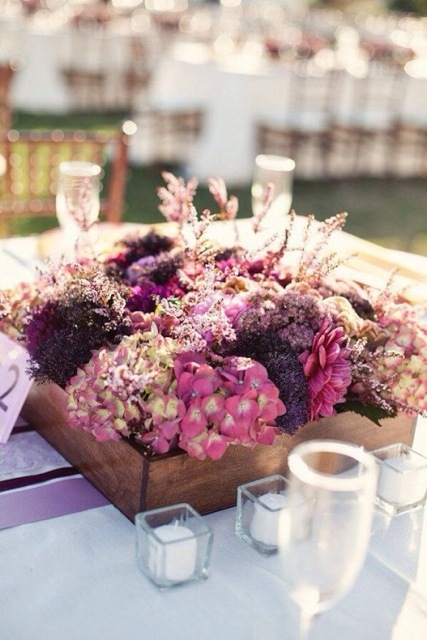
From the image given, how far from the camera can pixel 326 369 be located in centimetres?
122

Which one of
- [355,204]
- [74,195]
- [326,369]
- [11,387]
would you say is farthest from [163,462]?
[355,204]

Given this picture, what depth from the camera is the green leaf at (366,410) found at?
131 cm

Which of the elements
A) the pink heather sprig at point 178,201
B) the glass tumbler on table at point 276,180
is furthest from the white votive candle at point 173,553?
the glass tumbler on table at point 276,180

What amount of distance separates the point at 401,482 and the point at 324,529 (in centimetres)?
49

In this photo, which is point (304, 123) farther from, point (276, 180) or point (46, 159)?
point (276, 180)

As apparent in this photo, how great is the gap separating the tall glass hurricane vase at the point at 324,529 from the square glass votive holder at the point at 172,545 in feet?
0.70

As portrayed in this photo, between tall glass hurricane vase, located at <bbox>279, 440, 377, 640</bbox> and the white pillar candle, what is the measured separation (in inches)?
16.5

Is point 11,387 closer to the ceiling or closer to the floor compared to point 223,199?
closer to the floor

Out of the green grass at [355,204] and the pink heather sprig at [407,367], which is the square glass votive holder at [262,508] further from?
the green grass at [355,204]

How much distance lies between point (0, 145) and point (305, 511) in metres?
2.29

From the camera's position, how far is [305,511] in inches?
31.8

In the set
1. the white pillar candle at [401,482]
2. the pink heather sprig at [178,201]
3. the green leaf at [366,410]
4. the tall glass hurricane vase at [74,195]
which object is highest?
the pink heather sprig at [178,201]

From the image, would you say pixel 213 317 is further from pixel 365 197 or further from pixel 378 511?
pixel 365 197

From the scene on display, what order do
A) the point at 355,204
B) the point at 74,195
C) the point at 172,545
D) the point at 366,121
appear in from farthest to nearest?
the point at 366,121, the point at 355,204, the point at 74,195, the point at 172,545
